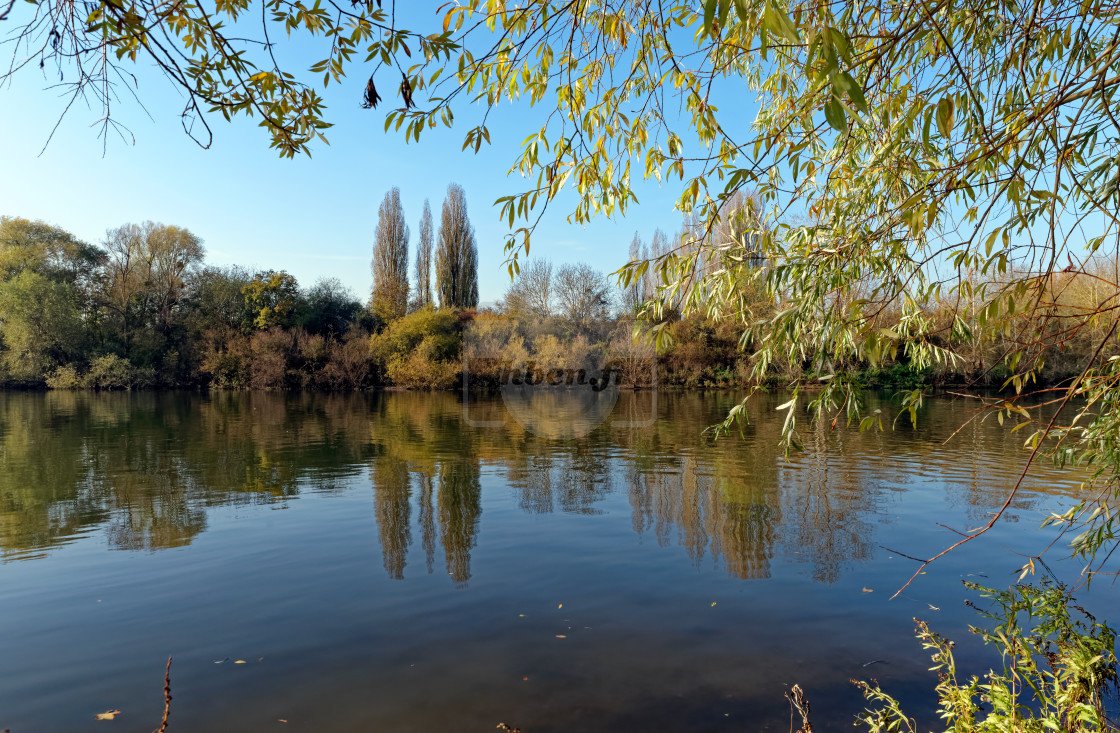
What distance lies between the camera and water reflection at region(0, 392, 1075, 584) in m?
7.12

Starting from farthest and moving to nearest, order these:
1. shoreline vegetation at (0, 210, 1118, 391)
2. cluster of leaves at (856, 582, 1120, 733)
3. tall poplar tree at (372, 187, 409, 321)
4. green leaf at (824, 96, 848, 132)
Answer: tall poplar tree at (372, 187, 409, 321) < shoreline vegetation at (0, 210, 1118, 391) < cluster of leaves at (856, 582, 1120, 733) < green leaf at (824, 96, 848, 132)

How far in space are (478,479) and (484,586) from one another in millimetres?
5016

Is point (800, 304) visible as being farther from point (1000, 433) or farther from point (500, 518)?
point (1000, 433)

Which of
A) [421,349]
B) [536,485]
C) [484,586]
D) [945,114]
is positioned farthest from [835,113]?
[421,349]

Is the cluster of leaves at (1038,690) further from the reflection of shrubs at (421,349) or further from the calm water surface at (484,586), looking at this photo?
the reflection of shrubs at (421,349)

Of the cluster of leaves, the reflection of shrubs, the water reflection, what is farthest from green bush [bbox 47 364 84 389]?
the cluster of leaves

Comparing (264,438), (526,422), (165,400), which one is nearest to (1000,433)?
(526,422)

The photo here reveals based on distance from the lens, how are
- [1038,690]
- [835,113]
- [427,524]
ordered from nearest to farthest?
[835,113] → [1038,690] → [427,524]

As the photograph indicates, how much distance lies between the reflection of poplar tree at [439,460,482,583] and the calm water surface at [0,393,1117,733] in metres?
0.06

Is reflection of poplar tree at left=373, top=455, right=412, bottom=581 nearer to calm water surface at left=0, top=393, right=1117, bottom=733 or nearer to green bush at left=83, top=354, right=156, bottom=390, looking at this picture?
calm water surface at left=0, top=393, right=1117, bottom=733

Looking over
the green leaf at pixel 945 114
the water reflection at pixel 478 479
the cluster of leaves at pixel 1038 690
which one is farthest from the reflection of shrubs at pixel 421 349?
the green leaf at pixel 945 114

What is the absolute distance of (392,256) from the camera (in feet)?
148

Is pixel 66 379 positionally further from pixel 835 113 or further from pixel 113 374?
pixel 835 113

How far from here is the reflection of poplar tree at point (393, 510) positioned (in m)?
6.52
